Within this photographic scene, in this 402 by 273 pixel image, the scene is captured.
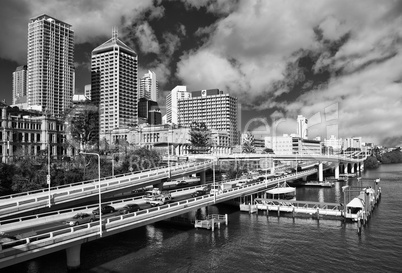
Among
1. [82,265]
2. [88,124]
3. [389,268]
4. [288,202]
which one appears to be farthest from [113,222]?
[88,124]

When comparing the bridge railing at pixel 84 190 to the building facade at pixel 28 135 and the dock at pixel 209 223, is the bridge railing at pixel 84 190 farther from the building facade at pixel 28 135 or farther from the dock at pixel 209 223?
the building facade at pixel 28 135

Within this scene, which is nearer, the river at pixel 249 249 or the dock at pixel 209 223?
the river at pixel 249 249

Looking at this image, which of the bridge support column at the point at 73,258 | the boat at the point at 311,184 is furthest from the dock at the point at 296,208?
the boat at the point at 311,184

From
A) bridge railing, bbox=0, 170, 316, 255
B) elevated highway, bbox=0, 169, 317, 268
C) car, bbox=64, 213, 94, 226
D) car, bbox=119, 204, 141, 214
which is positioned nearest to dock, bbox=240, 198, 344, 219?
elevated highway, bbox=0, 169, 317, 268

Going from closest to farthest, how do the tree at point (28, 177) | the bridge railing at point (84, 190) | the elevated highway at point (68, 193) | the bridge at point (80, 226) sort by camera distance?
the bridge at point (80, 226), the elevated highway at point (68, 193), the bridge railing at point (84, 190), the tree at point (28, 177)

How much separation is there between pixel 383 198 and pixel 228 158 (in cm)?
5750

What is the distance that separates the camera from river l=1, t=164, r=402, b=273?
39.5 m

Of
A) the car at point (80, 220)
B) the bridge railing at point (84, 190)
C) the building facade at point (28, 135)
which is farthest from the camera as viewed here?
the building facade at point (28, 135)

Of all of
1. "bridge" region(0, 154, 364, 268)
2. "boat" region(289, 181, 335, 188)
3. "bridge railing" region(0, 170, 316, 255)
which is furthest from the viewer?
"boat" region(289, 181, 335, 188)

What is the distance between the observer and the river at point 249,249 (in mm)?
39531

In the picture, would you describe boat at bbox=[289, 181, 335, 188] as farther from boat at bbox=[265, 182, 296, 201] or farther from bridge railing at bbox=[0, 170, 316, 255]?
bridge railing at bbox=[0, 170, 316, 255]

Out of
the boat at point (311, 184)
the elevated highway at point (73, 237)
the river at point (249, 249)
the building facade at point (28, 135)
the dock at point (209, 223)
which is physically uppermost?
the building facade at point (28, 135)

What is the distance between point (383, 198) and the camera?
87.1m

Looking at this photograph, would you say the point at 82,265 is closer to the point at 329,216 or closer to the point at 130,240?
the point at 130,240
